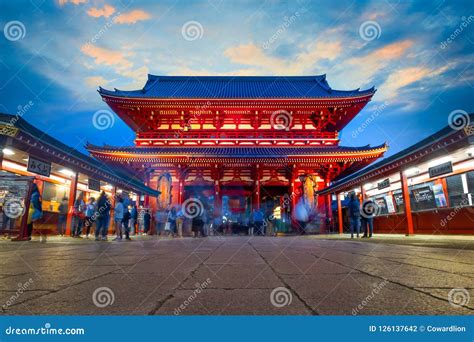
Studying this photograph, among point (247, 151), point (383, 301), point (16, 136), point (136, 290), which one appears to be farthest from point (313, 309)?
point (247, 151)

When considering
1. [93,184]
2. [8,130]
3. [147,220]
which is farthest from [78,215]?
[8,130]

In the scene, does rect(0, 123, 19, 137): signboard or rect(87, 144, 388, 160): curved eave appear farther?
rect(87, 144, 388, 160): curved eave

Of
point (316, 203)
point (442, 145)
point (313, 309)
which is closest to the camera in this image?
point (313, 309)

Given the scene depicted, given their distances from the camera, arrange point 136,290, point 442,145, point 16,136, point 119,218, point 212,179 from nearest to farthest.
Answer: point 136,290 < point 16,136 < point 442,145 < point 119,218 < point 212,179

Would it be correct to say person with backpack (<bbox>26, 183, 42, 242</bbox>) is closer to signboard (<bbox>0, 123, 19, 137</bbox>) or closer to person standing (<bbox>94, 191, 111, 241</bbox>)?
person standing (<bbox>94, 191, 111, 241</bbox>)

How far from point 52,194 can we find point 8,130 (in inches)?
372

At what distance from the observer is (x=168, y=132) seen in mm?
15484

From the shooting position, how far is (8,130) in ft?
18.7

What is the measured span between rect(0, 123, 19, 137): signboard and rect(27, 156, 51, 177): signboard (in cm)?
89

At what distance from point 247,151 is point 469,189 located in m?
9.07

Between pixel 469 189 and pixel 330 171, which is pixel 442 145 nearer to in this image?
pixel 469 189

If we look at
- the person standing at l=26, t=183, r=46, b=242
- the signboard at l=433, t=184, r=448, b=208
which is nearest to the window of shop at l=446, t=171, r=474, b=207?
the signboard at l=433, t=184, r=448, b=208

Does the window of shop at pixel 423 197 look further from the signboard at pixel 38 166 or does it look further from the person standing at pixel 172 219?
the signboard at pixel 38 166

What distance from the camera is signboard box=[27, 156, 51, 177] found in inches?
254
